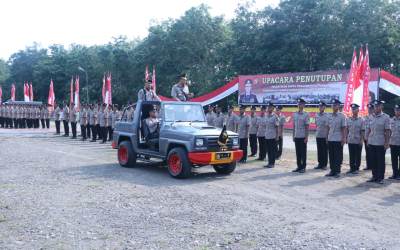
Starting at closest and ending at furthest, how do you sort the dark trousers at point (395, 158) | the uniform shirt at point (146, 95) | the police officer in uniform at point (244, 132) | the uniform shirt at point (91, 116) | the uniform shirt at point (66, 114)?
the dark trousers at point (395, 158) → the uniform shirt at point (146, 95) → the police officer in uniform at point (244, 132) → the uniform shirt at point (91, 116) → the uniform shirt at point (66, 114)

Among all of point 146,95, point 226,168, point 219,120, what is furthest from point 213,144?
point 219,120

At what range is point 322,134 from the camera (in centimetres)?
1117

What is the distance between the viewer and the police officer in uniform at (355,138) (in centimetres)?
1078

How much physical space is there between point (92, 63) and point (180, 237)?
5196 centimetres

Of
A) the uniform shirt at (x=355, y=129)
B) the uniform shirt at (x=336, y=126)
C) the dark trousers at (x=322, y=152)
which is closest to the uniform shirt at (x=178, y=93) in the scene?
the dark trousers at (x=322, y=152)

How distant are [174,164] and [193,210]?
123 inches

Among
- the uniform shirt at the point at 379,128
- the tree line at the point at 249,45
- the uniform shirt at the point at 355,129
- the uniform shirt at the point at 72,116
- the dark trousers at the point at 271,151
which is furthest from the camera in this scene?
the tree line at the point at 249,45

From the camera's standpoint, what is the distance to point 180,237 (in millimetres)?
5555

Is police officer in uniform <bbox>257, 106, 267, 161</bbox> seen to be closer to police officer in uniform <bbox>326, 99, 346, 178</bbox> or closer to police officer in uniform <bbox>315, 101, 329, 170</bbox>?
police officer in uniform <bbox>315, 101, 329, 170</bbox>

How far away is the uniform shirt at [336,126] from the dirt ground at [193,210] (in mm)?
969

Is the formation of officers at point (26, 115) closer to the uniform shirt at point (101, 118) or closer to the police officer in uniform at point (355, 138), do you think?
the uniform shirt at point (101, 118)

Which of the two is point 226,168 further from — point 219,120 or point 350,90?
point 350,90

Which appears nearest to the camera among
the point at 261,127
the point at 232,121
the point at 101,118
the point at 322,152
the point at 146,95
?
Result: the point at 322,152

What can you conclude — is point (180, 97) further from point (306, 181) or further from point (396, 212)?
point (396, 212)
